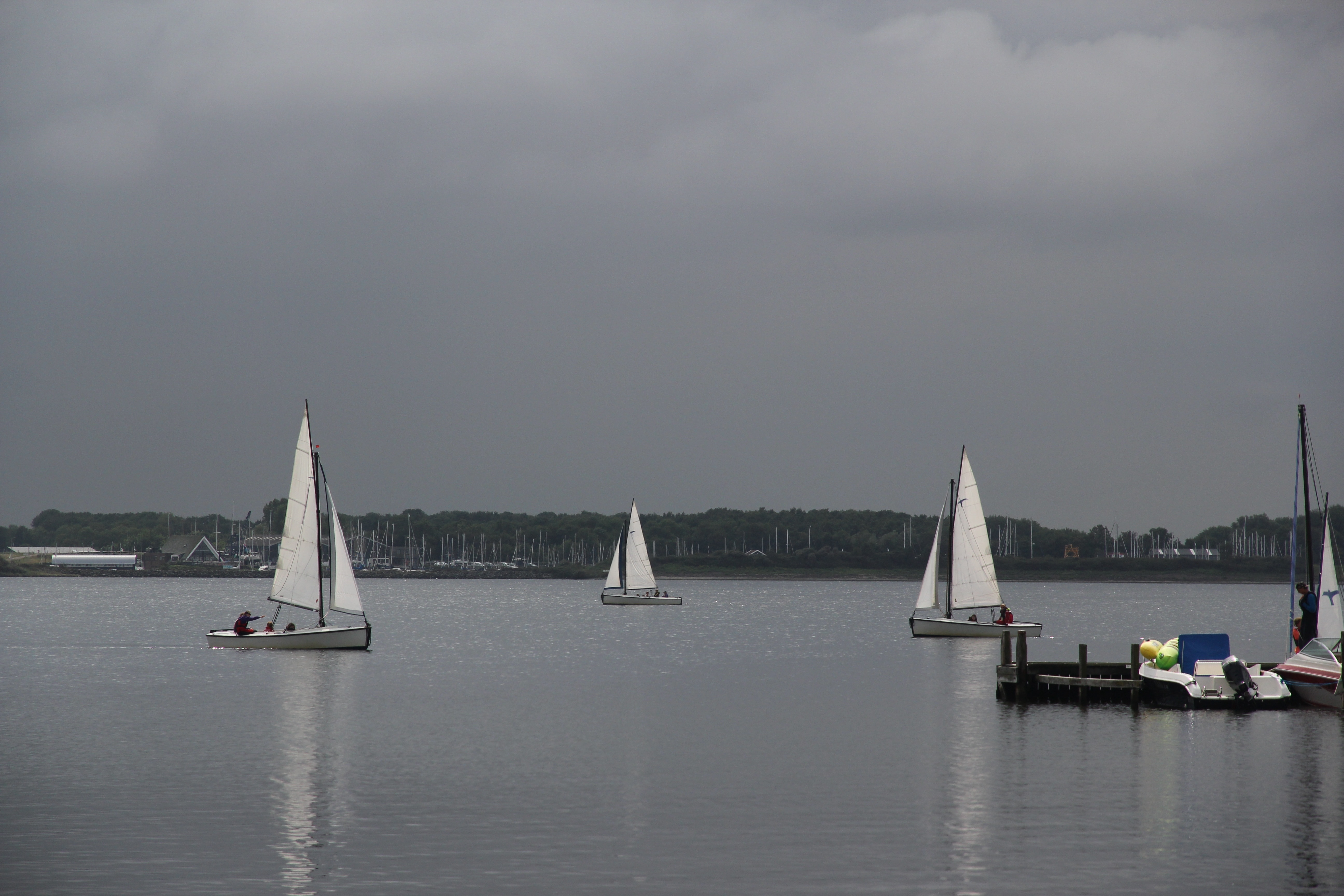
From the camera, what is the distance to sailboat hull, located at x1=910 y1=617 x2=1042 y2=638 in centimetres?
8012

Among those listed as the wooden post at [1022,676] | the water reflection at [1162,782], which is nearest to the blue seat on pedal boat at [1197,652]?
the water reflection at [1162,782]

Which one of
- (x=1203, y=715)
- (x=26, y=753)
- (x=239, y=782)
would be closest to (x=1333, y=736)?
(x=1203, y=715)

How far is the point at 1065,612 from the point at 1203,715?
120 meters

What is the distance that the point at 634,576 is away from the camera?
477ft

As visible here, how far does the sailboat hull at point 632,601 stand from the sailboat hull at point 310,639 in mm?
81414

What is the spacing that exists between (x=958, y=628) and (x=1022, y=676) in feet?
112

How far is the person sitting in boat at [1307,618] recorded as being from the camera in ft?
147

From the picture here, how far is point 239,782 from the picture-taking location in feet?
99.1

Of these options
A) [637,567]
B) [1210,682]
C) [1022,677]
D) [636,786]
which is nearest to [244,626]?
[1022,677]

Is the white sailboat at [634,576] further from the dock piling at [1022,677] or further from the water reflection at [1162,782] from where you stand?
the water reflection at [1162,782]

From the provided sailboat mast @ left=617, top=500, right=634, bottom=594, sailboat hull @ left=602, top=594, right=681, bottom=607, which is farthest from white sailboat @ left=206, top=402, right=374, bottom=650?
sailboat hull @ left=602, top=594, right=681, bottom=607

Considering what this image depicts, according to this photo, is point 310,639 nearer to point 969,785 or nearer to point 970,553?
point 970,553

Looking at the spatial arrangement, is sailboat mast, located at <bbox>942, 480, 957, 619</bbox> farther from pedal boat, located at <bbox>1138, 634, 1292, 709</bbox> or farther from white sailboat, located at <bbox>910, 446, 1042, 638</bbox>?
pedal boat, located at <bbox>1138, 634, 1292, 709</bbox>

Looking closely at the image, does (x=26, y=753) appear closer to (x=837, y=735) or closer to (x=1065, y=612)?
(x=837, y=735)
